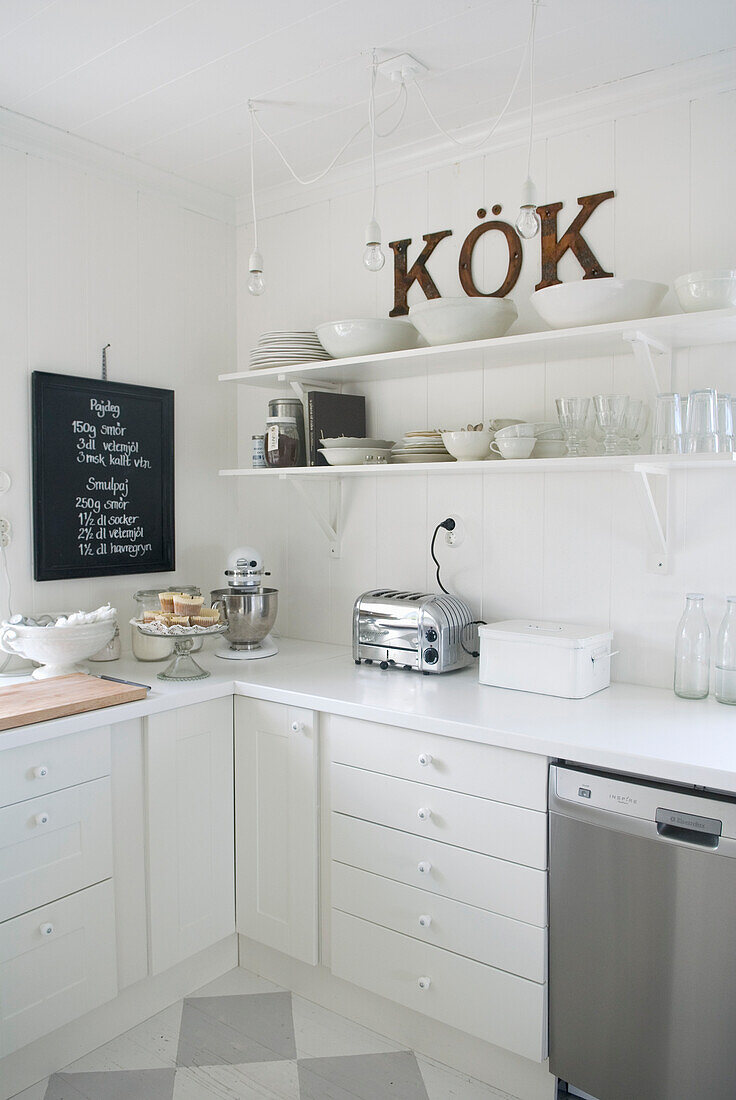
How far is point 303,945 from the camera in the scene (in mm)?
2197

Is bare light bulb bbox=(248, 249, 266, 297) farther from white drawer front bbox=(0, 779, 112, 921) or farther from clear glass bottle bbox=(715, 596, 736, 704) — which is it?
clear glass bottle bbox=(715, 596, 736, 704)

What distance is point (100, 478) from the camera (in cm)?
261

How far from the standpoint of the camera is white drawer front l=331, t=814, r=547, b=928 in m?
1.78

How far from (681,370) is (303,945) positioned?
1.78m

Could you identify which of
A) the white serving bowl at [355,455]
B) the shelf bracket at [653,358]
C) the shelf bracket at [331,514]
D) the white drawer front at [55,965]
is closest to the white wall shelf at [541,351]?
the shelf bracket at [653,358]

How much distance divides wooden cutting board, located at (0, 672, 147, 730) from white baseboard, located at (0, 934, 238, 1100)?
758mm

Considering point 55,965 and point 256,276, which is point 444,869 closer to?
point 55,965

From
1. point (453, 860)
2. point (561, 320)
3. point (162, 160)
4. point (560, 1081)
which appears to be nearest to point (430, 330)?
point (561, 320)

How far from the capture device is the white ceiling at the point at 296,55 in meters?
1.80

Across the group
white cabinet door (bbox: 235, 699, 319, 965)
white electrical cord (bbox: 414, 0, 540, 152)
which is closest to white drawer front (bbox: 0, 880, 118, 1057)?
white cabinet door (bbox: 235, 699, 319, 965)

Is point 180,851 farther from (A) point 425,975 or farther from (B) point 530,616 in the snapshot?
(B) point 530,616

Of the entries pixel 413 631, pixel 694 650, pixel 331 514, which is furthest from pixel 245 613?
pixel 694 650

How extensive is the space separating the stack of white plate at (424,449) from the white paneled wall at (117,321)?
93 centimetres

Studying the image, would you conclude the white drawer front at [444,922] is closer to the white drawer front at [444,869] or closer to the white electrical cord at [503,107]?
the white drawer front at [444,869]
